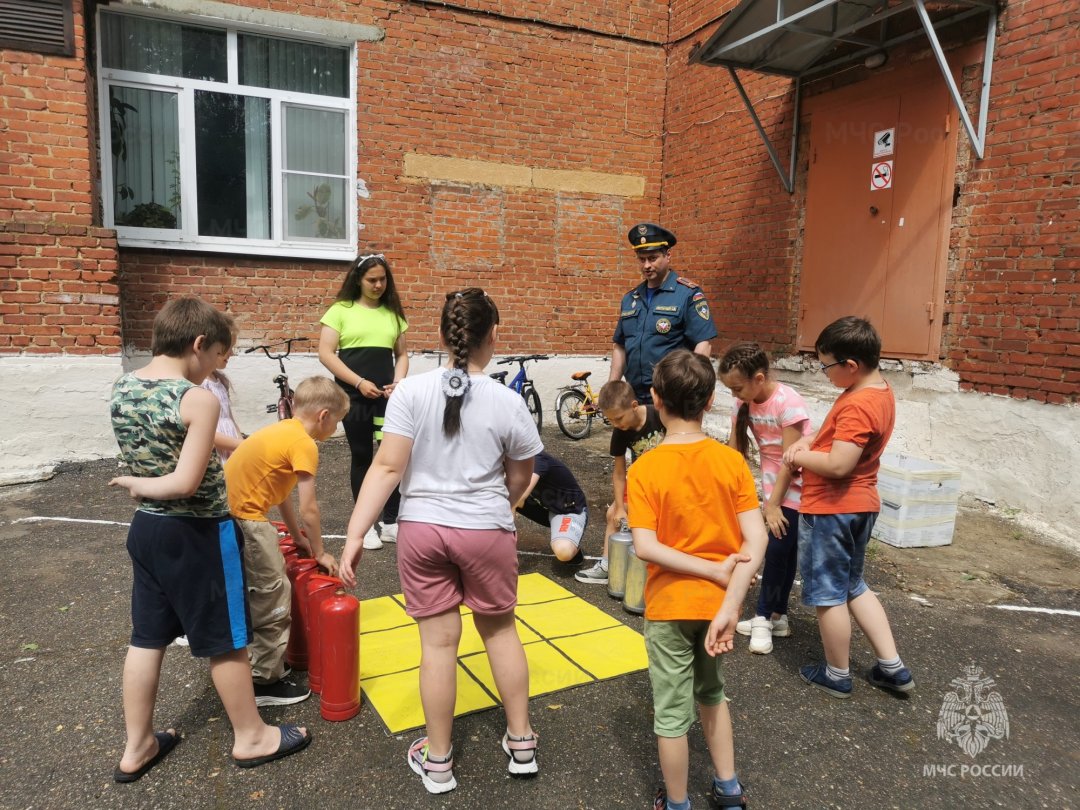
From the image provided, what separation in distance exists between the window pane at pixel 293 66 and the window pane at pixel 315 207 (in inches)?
40.0

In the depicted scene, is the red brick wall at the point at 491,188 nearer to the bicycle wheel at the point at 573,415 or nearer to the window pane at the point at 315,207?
the window pane at the point at 315,207

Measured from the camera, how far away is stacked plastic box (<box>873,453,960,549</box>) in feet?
17.2

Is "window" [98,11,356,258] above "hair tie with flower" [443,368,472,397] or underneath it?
above

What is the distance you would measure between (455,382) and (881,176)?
5.97 meters

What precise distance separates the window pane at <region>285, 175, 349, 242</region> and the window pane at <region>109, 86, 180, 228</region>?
1175 millimetres

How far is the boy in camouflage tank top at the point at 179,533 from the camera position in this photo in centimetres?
235

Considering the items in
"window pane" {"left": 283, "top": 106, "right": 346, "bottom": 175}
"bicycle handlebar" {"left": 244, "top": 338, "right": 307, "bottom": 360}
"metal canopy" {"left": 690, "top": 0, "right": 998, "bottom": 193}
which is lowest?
"bicycle handlebar" {"left": 244, "top": 338, "right": 307, "bottom": 360}

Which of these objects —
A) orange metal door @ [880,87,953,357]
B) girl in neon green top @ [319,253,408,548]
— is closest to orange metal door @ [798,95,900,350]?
orange metal door @ [880,87,953,357]

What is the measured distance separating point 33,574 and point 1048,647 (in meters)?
5.75

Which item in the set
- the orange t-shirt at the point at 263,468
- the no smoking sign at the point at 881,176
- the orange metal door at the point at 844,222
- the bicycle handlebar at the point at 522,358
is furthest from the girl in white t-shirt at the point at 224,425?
the no smoking sign at the point at 881,176

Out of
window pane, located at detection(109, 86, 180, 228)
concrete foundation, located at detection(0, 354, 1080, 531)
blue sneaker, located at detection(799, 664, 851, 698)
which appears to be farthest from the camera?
window pane, located at detection(109, 86, 180, 228)

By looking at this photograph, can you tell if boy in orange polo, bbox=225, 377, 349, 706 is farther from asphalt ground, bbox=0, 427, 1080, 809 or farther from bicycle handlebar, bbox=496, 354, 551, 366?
bicycle handlebar, bbox=496, 354, 551, 366

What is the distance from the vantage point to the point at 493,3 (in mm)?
8875

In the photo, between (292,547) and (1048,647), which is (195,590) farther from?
(1048,647)
